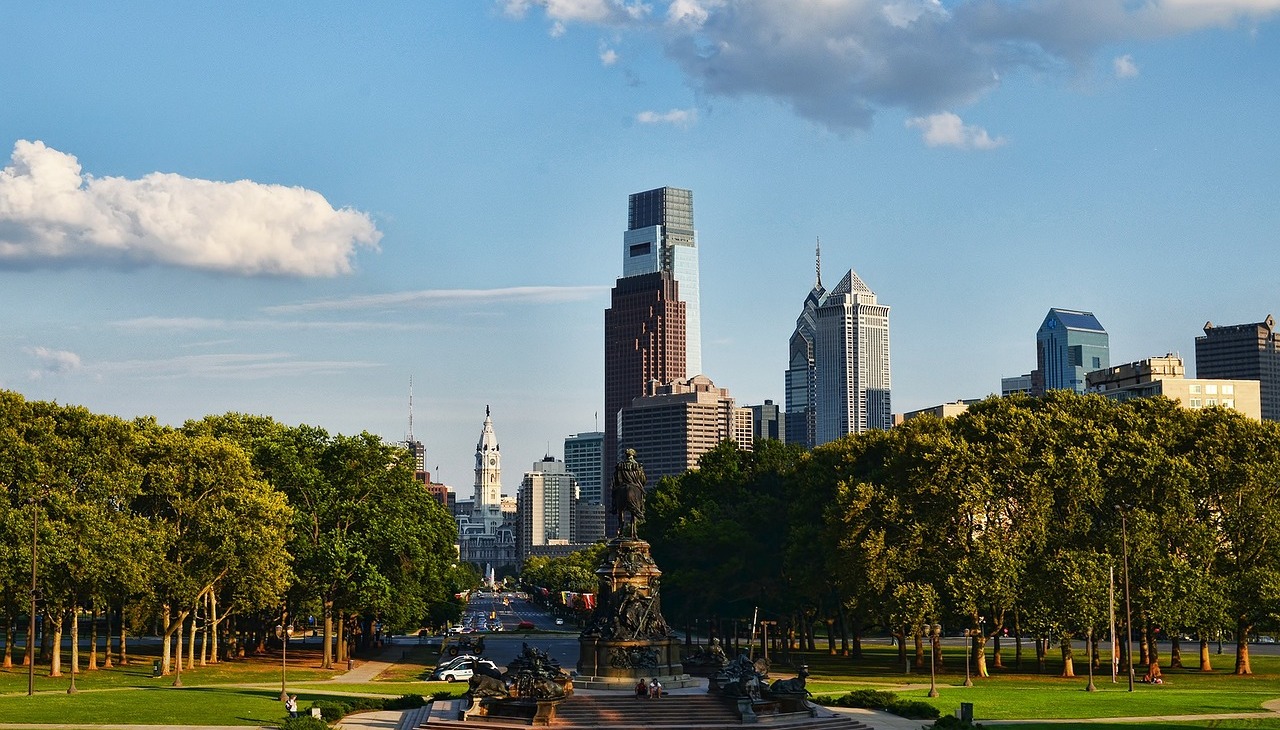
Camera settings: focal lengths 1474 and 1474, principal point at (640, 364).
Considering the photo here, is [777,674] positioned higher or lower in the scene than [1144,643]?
lower

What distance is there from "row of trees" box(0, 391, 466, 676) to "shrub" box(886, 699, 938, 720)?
4158cm

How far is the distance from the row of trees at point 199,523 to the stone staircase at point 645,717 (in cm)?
2815

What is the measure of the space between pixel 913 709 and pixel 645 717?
1326cm

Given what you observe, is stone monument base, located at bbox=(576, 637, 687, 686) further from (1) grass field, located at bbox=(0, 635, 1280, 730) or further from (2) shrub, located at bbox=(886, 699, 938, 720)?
(2) shrub, located at bbox=(886, 699, 938, 720)

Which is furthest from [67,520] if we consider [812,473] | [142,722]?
[812,473]

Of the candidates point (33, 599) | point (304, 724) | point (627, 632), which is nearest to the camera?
point (304, 724)

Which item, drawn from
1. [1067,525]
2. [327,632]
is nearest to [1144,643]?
[1067,525]

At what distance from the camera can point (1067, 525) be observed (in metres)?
90.9

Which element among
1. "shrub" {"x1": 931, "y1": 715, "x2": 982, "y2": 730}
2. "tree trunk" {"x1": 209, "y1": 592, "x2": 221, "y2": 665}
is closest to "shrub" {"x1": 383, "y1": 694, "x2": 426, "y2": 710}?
"shrub" {"x1": 931, "y1": 715, "x2": 982, "y2": 730}

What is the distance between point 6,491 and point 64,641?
53.3 metres

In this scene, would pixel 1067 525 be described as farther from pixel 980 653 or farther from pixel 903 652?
pixel 903 652

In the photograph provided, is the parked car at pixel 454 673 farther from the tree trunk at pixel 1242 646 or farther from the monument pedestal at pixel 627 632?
the tree trunk at pixel 1242 646

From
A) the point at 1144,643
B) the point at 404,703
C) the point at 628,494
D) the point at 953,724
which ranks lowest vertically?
the point at 404,703

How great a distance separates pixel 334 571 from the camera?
10050cm
